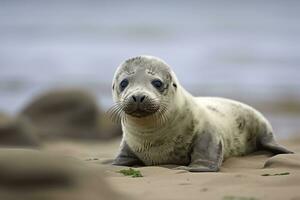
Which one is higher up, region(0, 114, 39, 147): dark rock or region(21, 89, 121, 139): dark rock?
region(21, 89, 121, 139): dark rock

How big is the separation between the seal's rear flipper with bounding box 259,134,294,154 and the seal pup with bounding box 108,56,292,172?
24.0 inches

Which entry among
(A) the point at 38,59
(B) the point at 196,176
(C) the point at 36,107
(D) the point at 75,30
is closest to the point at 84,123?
(C) the point at 36,107

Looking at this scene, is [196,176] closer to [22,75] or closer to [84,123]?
[84,123]

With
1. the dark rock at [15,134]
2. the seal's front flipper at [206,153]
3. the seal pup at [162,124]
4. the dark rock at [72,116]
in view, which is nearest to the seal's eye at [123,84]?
the seal pup at [162,124]

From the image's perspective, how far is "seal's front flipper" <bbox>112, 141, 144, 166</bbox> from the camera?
6426mm

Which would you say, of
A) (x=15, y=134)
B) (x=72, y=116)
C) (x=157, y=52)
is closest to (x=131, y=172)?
(x=15, y=134)

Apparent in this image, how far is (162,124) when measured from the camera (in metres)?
6.11

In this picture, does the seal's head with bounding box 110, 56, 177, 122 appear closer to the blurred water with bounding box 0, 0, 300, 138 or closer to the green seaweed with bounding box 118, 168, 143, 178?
the green seaweed with bounding box 118, 168, 143, 178

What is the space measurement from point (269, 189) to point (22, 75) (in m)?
17.9

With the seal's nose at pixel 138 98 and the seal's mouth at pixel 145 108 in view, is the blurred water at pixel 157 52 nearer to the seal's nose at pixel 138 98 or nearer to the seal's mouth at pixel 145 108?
the seal's mouth at pixel 145 108

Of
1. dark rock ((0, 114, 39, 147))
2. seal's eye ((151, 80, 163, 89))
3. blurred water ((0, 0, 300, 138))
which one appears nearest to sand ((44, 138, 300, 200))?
seal's eye ((151, 80, 163, 89))

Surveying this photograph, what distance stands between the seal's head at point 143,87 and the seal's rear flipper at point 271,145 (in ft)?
4.27

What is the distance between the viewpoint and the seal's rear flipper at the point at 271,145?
693cm

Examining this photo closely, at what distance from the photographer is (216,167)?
19.4 feet
